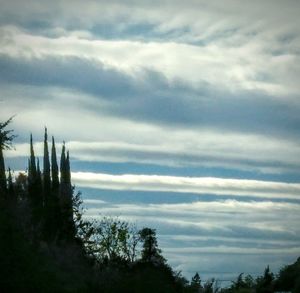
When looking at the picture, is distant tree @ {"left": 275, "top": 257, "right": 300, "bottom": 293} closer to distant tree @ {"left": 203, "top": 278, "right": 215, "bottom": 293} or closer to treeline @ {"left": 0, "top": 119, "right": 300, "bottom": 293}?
treeline @ {"left": 0, "top": 119, "right": 300, "bottom": 293}

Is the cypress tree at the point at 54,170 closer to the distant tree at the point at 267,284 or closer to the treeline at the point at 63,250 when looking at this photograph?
the treeline at the point at 63,250

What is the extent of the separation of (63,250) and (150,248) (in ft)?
102

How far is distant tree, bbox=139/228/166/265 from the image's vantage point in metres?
103

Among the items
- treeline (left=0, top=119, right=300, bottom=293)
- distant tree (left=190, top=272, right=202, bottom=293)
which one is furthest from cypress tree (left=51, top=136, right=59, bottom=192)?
distant tree (left=190, top=272, right=202, bottom=293)

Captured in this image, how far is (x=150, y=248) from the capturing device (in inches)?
4208

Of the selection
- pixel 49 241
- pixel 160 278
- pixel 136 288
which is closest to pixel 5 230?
pixel 136 288

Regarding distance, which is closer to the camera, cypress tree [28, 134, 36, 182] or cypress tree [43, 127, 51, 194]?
cypress tree [43, 127, 51, 194]

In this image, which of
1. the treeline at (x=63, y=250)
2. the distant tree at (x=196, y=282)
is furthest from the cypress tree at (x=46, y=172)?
the distant tree at (x=196, y=282)

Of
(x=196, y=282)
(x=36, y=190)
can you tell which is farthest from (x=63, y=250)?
(x=196, y=282)

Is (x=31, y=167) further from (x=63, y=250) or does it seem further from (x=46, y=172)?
(x=63, y=250)

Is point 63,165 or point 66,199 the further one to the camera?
point 63,165

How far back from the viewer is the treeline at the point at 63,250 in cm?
4325

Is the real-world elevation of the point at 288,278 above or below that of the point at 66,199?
below

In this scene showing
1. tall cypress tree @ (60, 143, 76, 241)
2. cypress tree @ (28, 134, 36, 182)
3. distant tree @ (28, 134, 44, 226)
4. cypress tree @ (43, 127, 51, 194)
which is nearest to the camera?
distant tree @ (28, 134, 44, 226)
